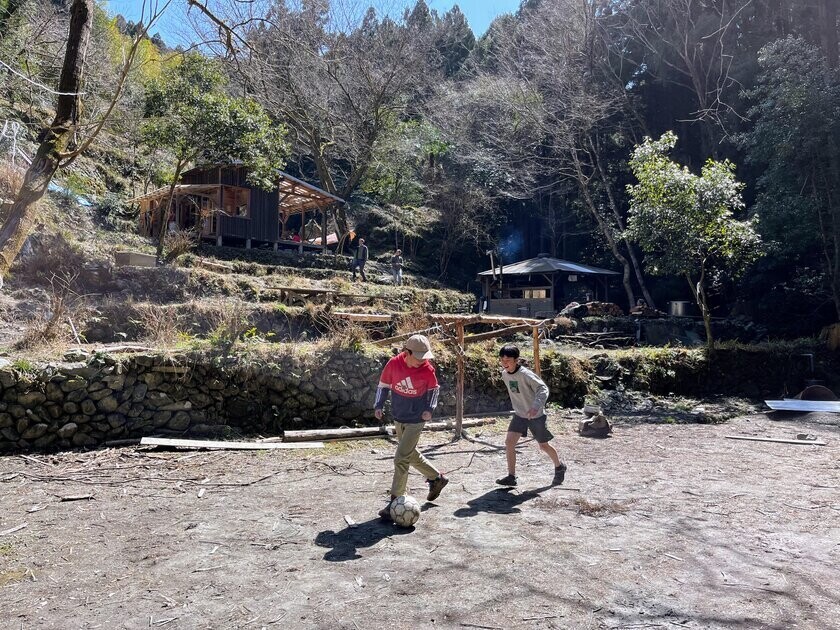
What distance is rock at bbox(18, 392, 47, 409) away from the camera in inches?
321

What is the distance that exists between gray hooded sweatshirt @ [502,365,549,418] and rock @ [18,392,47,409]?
22.0 feet

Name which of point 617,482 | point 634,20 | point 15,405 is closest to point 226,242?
point 15,405

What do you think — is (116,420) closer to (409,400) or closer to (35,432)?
(35,432)

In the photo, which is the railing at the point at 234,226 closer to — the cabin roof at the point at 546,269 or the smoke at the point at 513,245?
the cabin roof at the point at 546,269

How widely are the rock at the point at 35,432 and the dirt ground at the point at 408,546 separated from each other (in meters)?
0.44

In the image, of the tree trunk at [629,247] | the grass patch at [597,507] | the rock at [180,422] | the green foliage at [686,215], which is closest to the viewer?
the grass patch at [597,507]

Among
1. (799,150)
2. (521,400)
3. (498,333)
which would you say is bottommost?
(521,400)

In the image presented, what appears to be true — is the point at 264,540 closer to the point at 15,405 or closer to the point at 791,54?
the point at 15,405

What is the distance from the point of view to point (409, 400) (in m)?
5.33

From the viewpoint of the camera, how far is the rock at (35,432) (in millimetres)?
8109

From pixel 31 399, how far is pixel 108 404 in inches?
38.8

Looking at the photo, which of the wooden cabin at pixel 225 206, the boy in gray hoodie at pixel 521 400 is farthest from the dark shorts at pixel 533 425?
the wooden cabin at pixel 225 206

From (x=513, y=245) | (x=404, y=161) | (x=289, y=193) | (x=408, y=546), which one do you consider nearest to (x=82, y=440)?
(x=408, y=546)

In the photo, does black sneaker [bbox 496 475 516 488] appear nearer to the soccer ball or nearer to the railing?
the soccer ball
